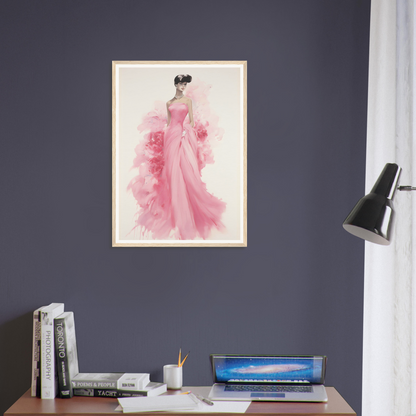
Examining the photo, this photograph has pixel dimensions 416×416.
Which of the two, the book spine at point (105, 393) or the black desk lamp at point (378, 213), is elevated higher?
the black desk lamp at point (378, 213)

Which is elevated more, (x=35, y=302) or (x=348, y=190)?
(x=348, y=190)

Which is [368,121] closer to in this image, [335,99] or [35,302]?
[335,99]

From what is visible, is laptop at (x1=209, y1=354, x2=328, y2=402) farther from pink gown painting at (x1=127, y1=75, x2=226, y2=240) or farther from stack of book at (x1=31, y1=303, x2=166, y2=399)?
pink gown painting at (x1=127, y1=75, x2=226, y2=240)

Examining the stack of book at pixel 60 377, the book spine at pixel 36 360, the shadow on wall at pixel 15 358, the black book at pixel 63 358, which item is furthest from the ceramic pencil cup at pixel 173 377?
the shadow on wall at pixel 15 358

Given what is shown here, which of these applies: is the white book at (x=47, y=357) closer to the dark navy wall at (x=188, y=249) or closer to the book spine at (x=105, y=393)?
the book spine at (x=105, y=393)

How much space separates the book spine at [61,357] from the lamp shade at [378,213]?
3.51 ft

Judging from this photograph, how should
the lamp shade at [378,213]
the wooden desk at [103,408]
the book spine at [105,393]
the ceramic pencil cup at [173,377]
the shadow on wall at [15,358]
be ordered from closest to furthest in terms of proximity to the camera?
the lamp shade at [378,213] < the wooden desk at [103,408] < the book spine at [105,393] < the ceramic pencil cup at [173,377] < the shadow on wall at [15,358]

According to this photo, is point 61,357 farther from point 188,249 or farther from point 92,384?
point 188,249

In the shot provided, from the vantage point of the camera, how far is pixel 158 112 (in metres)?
1.72

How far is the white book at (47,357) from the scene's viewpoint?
1.49 m

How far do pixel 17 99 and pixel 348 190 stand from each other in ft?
4.74

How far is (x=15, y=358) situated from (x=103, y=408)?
0.55m

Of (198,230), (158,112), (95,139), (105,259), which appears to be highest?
(158,112)

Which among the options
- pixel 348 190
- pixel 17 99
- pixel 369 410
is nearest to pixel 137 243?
pixel 17 99
